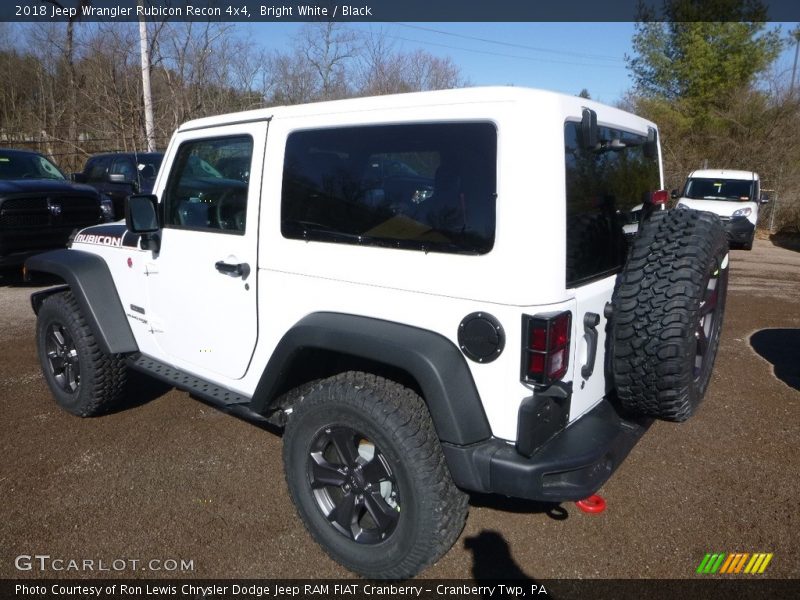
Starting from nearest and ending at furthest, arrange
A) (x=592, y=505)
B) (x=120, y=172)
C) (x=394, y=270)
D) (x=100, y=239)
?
(x=394, y=270) → (x=592, y=505) → (x=100, y=239) → (x=120, y=172)

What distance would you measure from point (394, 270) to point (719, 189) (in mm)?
14048

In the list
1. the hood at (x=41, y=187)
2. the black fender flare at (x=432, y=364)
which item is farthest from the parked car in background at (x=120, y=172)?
the black fender flare at (x=432, y=364)

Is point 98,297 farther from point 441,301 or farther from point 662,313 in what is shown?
point 662,313

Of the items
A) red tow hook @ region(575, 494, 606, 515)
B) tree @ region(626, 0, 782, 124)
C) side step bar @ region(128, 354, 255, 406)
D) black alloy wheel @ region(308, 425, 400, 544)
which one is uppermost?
tree @ region(626, 0, 782, 124)

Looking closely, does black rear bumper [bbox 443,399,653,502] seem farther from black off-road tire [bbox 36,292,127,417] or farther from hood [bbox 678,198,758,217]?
hood [bbox 678,198,758,217]

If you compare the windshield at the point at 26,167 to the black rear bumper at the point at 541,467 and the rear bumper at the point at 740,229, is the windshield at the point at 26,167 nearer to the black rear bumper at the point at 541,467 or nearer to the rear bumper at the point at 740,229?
the black rear bumper at the point at 541,467

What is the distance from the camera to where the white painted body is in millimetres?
2082

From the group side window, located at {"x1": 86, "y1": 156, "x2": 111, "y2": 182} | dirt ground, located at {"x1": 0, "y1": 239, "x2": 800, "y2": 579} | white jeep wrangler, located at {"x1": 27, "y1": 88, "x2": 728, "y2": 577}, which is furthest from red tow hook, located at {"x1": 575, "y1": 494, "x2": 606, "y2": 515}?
side window, located at {"x1": 86, "y1": 156, "x2": 111, "y2": 182}

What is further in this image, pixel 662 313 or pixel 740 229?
pixel 740 229

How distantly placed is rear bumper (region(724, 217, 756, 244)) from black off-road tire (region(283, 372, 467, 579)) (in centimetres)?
1274

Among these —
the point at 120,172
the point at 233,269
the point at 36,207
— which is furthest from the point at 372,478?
the point at 120,172

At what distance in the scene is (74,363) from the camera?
13.1 feet

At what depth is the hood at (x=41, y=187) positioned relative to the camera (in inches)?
305

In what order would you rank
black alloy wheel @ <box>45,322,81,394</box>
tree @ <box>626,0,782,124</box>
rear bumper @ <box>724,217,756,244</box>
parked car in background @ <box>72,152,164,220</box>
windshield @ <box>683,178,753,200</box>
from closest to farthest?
1. black alloy wheel @ <box>45,322,81,394</box>
2. parked car in background @ <box>72,152,164,220</box>
3. rear bumper @ <box>724,217,756,244</box>
4. windshield @ <box>683,178,753,200</box>
5. tree @ <box>626,0,782,124</box>
